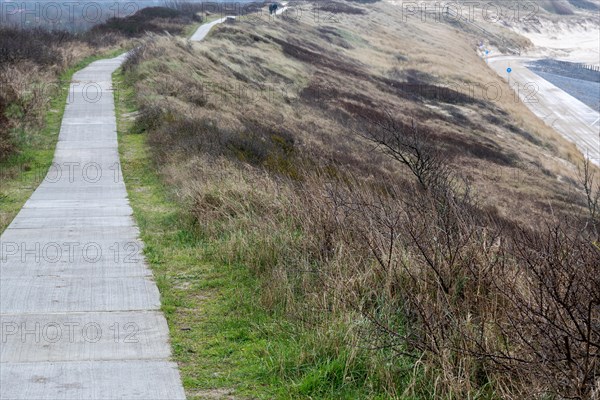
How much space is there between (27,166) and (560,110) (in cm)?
4834

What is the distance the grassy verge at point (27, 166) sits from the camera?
1185 centimetres

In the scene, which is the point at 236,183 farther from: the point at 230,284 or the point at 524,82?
the point at 524,82

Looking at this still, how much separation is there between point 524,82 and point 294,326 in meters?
68.5

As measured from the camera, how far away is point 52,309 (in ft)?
22.0

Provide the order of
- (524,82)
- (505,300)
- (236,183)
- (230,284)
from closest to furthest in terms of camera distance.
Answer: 1. (505,300)
2. (230,284)
3. (236,183)
4. (524,82)

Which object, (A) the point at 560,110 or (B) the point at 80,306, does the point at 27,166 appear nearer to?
(B) the point at 80,306

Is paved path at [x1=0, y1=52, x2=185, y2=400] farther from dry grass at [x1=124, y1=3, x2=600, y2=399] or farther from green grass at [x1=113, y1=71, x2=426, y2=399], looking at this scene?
dry grass at [x1=124, y1=3, x2=600, y2=399]

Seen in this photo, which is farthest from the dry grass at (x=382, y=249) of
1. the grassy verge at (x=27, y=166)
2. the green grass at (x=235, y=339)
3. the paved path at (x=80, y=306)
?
the grassy verge at (x=27, y=166)

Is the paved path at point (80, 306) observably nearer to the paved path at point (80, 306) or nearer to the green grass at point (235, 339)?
the paved path at point (80, 306)

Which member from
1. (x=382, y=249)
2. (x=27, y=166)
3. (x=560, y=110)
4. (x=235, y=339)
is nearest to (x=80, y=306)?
(x=235, y=339)

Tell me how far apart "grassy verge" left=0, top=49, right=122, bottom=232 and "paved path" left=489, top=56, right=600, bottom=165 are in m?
28.0

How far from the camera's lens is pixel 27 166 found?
14.8m

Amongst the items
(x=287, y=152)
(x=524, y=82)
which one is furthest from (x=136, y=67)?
(x=524, y=82)

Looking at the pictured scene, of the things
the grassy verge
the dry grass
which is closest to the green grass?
the dry grass
